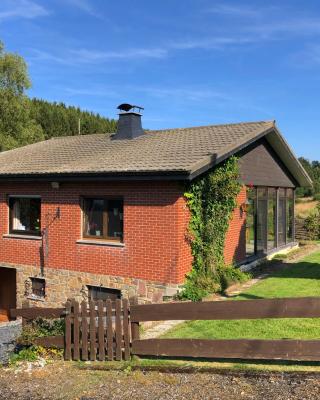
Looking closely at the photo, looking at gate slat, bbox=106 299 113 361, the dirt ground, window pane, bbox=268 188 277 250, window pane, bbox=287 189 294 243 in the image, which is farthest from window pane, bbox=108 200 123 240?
window pane, bbox=287 189 294 243

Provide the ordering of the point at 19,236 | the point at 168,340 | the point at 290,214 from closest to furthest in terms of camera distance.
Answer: the point at 168,340 < the point at 19,236 < the point at 290,214

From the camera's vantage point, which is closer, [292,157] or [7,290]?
[7,290]

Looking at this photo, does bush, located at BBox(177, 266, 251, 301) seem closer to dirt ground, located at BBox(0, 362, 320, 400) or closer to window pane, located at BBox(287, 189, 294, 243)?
dirt ground, located at BBox(0, 362, 320, 400)

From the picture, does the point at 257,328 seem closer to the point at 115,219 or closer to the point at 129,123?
the point at 115,219

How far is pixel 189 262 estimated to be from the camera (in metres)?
11.4

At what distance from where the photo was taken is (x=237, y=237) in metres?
14.2

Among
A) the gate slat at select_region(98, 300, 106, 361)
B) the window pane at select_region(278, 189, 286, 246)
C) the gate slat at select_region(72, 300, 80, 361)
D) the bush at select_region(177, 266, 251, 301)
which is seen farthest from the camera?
the window pane at select_region(278, 189, 286, 246)

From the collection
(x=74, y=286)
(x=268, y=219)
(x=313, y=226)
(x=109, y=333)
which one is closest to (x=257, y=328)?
(x=109, y=333)

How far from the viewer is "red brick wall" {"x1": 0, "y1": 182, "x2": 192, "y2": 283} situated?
1103cm

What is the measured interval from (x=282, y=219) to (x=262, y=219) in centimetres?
272

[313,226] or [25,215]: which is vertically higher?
[25,215]

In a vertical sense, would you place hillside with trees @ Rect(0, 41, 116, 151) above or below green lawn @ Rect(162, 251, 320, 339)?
above

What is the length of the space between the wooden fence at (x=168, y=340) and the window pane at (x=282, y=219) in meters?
12.8

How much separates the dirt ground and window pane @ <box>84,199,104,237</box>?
646cm
